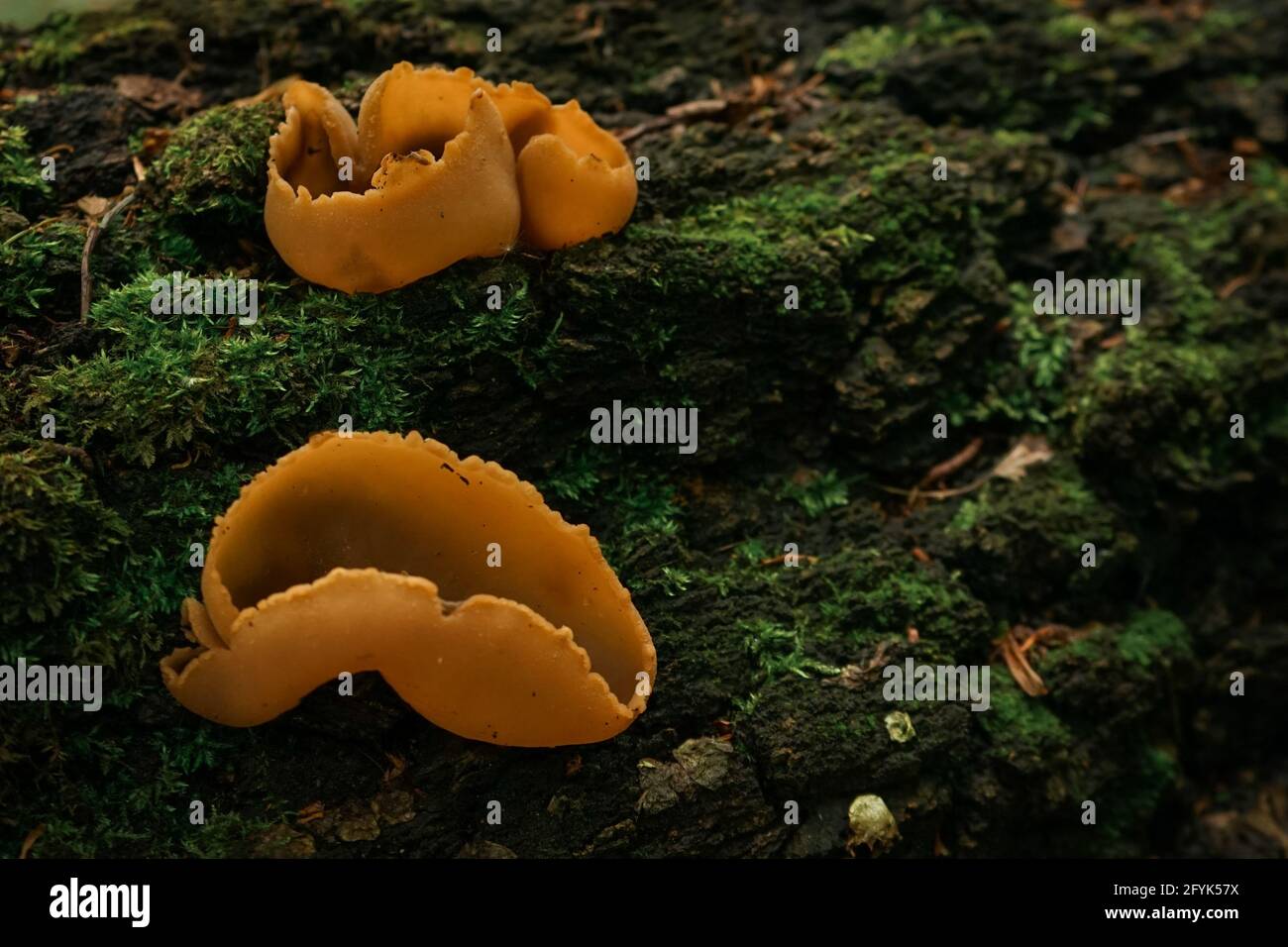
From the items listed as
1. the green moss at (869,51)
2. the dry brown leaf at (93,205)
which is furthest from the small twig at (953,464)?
the dry brown leaf at (93,205)

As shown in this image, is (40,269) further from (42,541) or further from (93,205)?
(42,541)

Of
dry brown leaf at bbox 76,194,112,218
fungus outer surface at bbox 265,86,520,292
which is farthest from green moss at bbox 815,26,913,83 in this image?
dry brown leaf at bbox 76,194,112,218

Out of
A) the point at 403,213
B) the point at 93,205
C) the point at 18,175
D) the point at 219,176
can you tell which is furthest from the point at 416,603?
the point at 18,175

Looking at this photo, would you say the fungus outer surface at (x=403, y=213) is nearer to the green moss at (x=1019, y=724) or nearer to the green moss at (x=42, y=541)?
the green moss at (x=42, y=541)

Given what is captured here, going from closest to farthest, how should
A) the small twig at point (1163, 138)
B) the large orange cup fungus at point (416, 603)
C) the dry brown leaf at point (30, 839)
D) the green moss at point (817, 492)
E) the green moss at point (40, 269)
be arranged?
the large orange cup fungus at point (416, 603)
the dry brown leaf at point (30, 839)
the green moss at point (40, 269)
the green moss at point (817, 492)
the small twig at point (1163, 138)

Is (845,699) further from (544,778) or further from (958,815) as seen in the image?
(544,778)

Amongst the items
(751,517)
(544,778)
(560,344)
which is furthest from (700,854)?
(560,344)
